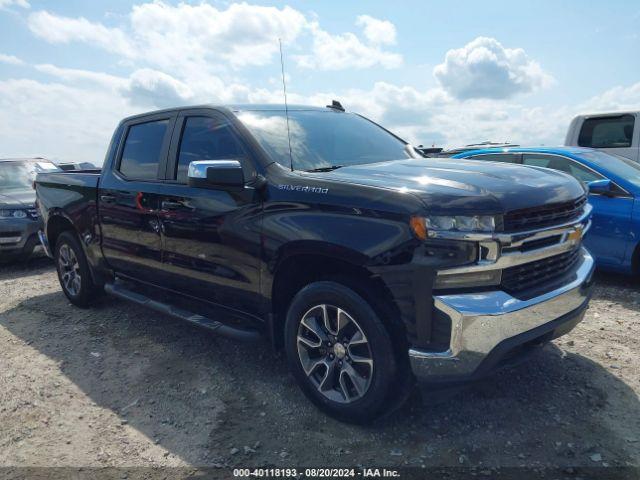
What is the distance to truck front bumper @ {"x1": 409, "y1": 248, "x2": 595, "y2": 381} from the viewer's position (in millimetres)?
2361

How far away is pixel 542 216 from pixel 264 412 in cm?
203

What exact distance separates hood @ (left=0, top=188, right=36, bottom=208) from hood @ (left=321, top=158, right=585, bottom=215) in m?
6.55

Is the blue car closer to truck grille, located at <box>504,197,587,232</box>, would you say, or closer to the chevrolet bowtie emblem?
the chevrolet bowtie emblem

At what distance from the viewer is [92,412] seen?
3.25m

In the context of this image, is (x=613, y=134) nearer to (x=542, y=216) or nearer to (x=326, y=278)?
(x=542, y=216)

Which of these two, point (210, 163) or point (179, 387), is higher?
point (210, 163)

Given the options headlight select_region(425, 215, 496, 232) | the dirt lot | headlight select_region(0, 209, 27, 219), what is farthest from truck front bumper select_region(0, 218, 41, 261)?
headlight select_region(425, 215, 496, 232)

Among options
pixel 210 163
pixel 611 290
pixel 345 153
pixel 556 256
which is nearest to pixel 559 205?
pixel 556 256

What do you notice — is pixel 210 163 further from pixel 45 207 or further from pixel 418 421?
pixel 45 207

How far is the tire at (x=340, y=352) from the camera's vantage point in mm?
2631

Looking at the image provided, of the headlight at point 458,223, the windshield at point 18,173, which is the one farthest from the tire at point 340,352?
the windshield at point 18,173

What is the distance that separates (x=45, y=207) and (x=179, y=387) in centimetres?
322

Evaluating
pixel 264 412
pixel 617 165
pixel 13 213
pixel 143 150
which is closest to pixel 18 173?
pixel 13 213

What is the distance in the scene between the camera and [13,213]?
754 centimetres
